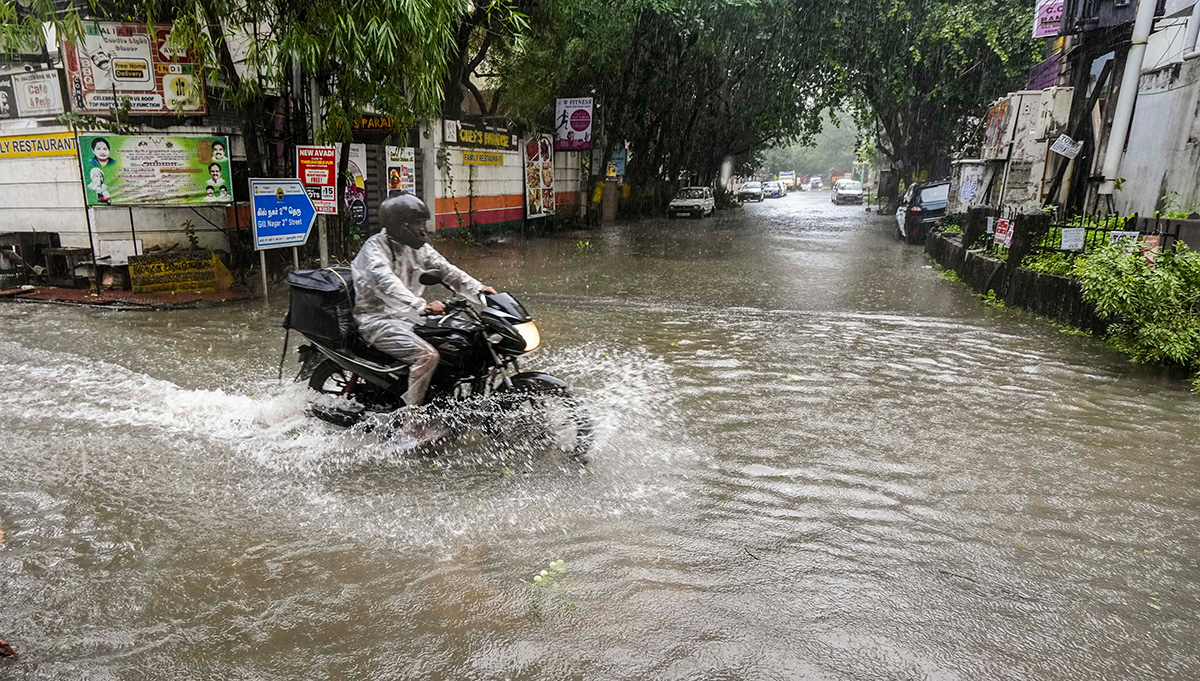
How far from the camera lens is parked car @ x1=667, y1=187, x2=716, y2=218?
3153 cm

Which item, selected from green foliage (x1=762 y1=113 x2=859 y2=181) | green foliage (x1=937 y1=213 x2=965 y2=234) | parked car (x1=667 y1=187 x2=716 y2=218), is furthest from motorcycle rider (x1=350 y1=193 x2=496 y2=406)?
green foliage (x1=762 y1=113 x2=859 y2=181)

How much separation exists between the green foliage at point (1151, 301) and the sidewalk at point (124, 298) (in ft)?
33.8

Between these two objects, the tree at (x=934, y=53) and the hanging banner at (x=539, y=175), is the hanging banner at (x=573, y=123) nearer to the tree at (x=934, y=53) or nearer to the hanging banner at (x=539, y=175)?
the hanging banner at (x=539, y=175)

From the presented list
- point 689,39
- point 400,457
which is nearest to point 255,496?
point 400,457

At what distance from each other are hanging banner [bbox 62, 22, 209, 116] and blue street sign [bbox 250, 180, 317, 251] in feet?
6.64

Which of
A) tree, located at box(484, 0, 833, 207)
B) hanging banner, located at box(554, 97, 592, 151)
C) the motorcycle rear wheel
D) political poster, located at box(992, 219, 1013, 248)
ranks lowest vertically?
the motorcycle rear wheel

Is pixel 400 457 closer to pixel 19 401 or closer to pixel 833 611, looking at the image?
pixel 833 611

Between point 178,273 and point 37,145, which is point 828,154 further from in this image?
point 37,145

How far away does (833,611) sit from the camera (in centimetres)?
311

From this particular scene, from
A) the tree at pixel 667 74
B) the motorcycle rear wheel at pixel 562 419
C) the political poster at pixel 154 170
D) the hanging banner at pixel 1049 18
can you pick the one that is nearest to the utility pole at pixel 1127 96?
the hanging banner at pixel 1049 18

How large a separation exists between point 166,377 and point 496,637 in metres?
4.93

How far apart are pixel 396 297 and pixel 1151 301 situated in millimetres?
7130

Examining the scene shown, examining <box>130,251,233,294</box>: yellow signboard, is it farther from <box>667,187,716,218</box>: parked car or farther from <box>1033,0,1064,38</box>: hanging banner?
<box>667,187,716,218</box>: parked car

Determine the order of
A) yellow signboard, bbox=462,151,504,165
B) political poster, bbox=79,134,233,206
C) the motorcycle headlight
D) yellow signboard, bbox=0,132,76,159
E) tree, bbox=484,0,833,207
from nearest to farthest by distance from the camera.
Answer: the motorcycle headlight → political poster, bbox=79,134,233,206 → yellow signboard, bbox=0,132,76,159 → tree, bbox=484,0,833,207 → yellow signboard, bbox=462,151,504,165
